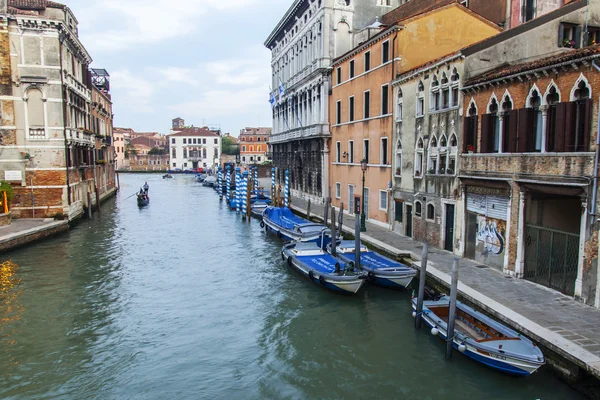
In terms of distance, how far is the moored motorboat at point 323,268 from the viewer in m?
13.1

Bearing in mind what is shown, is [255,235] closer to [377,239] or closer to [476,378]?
[377,239]

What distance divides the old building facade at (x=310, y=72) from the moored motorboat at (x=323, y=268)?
12.6 metres

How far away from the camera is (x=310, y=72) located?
3056 cm

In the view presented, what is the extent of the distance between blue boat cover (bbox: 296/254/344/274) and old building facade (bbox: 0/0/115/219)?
14847 millimetres

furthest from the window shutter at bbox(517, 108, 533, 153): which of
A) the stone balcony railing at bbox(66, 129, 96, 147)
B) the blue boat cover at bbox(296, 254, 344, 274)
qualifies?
the stone balcony railing at bbox(66, 129, 96, 147)

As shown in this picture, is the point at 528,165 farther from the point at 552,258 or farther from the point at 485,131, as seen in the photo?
the point at 552,258

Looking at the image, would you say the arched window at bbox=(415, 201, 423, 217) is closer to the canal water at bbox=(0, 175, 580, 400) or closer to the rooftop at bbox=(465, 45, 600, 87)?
the canal water at bbox=(0, 175, 580, 400)

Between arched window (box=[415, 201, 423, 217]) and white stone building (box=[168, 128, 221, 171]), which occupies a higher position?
white stone building (box=[168, 128, 221, 171])

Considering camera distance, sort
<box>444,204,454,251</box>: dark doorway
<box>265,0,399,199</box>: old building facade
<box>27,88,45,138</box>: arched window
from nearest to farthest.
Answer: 1. <box>444,204,454,251</box>: dark doorway
2. <box>27,88,45,138</box>: arched window
3. <box>265,0,399,199</box>: old building facade

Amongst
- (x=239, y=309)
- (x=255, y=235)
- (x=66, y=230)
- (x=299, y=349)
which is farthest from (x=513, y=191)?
(x=66, y=230)

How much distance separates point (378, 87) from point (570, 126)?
37.5ft

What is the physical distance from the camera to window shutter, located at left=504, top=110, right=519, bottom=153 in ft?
39.4

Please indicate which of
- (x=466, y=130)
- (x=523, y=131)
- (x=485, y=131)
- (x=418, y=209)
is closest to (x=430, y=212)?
(x=418, y=209)

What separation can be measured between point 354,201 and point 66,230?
49.4ft
